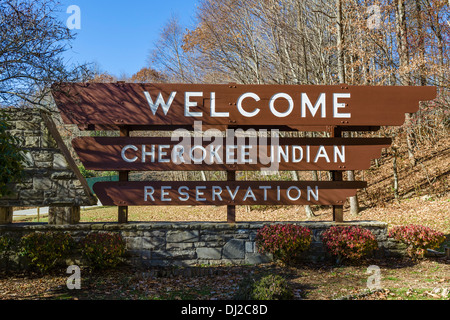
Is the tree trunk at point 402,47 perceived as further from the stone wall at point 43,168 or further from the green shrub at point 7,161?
the green shrub at point 7,161

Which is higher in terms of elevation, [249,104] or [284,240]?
[249,104]

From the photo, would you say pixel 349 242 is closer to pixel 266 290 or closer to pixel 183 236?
pixel 266 290

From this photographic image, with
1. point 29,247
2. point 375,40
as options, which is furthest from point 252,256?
point 375,40

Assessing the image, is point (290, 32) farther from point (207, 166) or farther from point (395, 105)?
point (207, 166)

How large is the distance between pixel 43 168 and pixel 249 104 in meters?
4.32

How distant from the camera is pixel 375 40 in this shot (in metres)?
13.1

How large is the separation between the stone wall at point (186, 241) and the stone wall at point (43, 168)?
552mm

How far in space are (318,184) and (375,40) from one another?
8558mm

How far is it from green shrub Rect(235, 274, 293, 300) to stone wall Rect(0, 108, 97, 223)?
3810 mm

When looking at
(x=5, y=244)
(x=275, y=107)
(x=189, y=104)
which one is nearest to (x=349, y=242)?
(x=275, y=107)

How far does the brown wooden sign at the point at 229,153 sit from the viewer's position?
7082 mm

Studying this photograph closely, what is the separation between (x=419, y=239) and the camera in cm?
684

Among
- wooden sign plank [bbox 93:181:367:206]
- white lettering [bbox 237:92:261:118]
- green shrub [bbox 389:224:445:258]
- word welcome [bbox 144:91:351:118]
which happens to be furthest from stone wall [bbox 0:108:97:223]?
green shrub [bbox 389:224:445:258]

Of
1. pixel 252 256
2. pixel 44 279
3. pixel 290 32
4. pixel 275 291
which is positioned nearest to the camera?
pixel 275 291
